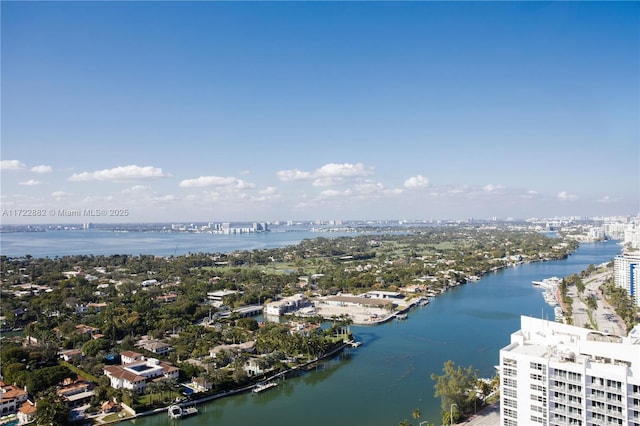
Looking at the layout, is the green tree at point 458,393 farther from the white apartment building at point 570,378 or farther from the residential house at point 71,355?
the residential house at point 71,355

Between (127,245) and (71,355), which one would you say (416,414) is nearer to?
(71,355)

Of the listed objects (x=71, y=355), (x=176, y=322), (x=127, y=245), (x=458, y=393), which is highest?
(x=127, y=245)

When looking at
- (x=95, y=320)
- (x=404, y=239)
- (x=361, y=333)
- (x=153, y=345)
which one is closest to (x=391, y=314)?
(x=361, y=333)

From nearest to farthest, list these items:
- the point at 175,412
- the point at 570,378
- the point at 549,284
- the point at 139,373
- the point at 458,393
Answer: the point at 570,378
the point at 458,393
the point at 175,412
the point at 139,373
the point at 549,284

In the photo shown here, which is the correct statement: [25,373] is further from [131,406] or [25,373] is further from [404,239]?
[404,239]

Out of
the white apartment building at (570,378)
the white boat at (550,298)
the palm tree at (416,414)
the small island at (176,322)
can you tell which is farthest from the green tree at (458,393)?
the white boat at (550,298)

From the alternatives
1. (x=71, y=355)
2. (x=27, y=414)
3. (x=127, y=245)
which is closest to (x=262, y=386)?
(x=27, y=414)
